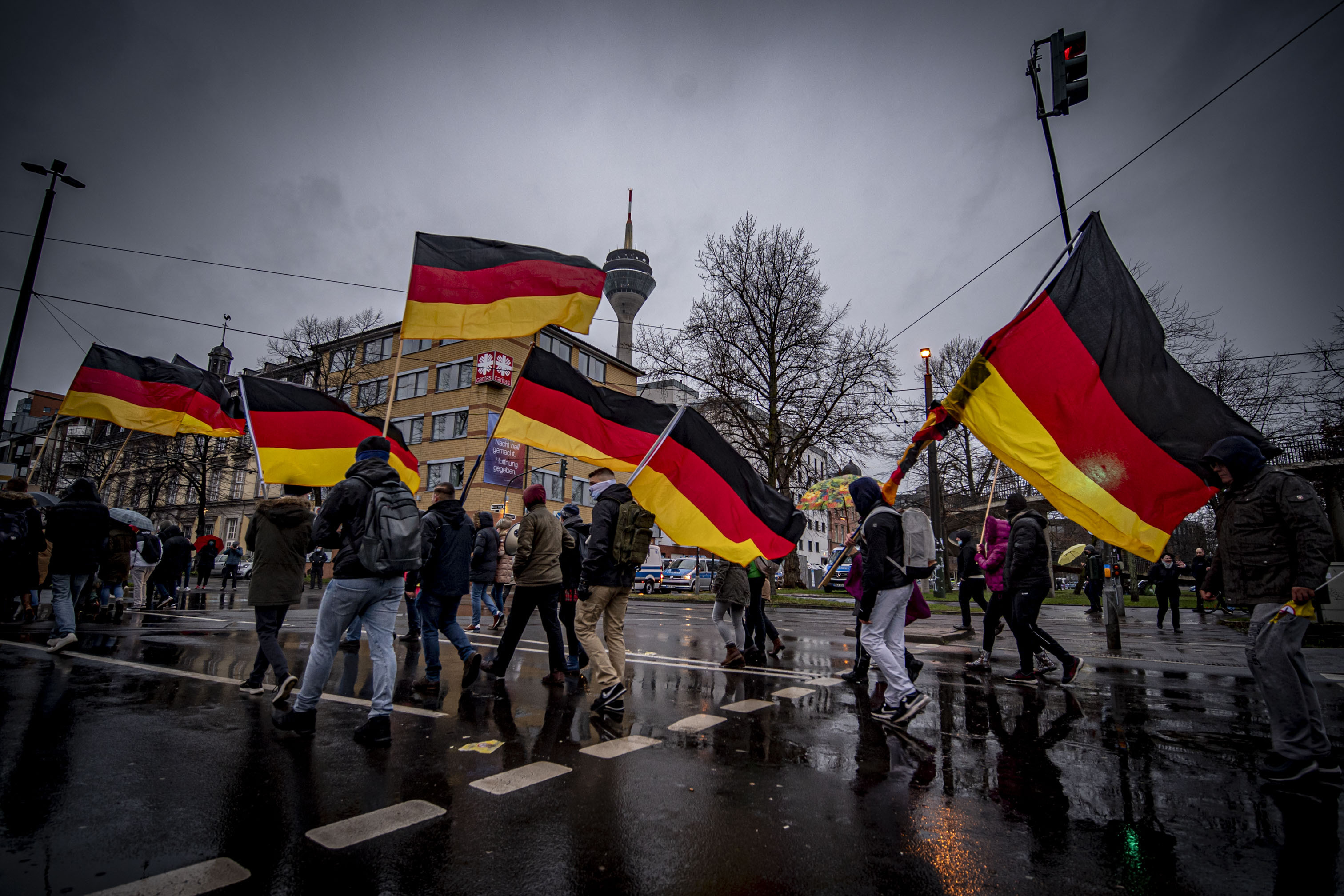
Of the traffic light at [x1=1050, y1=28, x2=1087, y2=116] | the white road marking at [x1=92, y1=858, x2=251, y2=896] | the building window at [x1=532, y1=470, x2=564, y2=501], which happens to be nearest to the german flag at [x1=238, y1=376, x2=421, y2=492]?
the white road marking at [x1=92, y1=858, x2=251, y2=896]

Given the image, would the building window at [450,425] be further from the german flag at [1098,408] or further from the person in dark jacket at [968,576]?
the german flag at [1098,408]

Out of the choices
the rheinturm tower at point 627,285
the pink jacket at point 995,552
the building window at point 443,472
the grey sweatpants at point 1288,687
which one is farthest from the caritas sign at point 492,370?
the rheinturm tower at point 627,285

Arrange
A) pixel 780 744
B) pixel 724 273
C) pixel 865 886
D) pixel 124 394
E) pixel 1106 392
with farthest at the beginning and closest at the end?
pixel 724 273 → pixel 124 394 → pixel 1106 392 → pixel 780 744 → pixel 865 886

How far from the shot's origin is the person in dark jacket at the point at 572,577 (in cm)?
695

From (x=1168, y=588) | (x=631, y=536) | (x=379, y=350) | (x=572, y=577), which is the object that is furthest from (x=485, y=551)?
(x=379, y=350)

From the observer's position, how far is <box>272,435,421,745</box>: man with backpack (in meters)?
4.30

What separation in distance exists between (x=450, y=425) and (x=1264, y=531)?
140 feet

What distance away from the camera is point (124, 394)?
9125 mm

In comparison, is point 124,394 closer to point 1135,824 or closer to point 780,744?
point 780,744

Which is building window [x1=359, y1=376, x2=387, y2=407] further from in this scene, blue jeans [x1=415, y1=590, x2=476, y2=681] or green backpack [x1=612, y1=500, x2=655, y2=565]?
green backpack [x1=612, y1=500, x2=655, y2=565]

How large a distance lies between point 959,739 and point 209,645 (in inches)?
348

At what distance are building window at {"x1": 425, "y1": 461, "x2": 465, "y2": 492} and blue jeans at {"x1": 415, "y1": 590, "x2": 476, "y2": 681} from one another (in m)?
35.5

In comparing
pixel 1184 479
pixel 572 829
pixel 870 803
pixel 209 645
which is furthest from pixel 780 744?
pixel 209 645

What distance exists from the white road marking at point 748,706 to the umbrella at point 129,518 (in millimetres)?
9765
